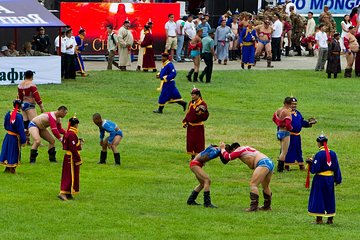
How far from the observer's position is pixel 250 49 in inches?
1976

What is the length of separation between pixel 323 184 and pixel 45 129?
8860mm

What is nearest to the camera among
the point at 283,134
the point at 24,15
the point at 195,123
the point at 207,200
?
the point at 207,200

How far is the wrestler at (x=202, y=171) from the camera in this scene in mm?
24625

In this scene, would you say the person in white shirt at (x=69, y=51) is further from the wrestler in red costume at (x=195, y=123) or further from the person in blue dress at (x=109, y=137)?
the person in blue dress at (x=109, y=137)

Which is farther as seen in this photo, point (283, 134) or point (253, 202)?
point (283, 134)

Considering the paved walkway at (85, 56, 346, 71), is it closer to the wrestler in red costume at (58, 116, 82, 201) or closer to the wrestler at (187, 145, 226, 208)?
the wrestler in red costume at (58, 116, 82, 201)

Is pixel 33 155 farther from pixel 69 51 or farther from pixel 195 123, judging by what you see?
pixel 69 51

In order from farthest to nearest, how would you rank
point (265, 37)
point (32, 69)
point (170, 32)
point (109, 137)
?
point (265, 37), point (170, 32), point (32, 69), point (109, 137)

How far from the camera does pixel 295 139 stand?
2988cm

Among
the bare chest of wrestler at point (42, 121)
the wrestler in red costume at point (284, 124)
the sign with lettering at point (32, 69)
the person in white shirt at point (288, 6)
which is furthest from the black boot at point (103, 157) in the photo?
the person in white shirt at point (288, 6)

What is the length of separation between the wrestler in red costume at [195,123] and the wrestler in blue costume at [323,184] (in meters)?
6.83

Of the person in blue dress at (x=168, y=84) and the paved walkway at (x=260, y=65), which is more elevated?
the person in blue dress at (x=168, y=84)

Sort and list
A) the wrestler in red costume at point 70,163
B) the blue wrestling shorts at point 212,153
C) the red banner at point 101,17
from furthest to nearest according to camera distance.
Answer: the red banner at point 101,17, the wrestler in red costume at point 70,163, the blue wrestling shorts at point 212,153

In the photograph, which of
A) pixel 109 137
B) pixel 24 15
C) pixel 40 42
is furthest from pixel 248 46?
pixel 109 137
